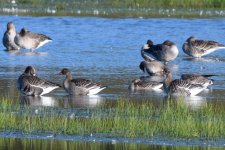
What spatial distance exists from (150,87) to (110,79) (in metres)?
1.39

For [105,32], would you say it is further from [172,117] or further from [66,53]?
[172,117]

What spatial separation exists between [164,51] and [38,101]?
311 inches

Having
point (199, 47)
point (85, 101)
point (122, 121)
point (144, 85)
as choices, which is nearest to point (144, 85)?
point (144, 85)

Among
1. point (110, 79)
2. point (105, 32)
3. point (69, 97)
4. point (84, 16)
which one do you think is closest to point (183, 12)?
point (84, 16)

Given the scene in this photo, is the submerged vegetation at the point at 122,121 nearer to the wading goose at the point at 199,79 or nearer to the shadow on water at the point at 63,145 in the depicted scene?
the shadow on water at the point at 63,145

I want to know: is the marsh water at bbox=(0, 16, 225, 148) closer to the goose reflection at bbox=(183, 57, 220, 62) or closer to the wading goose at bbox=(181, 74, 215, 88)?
the goose reflection at bbox=(183, 57, 220, 62)

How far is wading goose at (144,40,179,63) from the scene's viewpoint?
77.5ft

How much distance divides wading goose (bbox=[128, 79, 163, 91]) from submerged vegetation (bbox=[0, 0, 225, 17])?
20.2 meters

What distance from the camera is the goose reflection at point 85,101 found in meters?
15.9

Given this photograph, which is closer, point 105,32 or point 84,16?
point 105,32

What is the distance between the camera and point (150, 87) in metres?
18.6

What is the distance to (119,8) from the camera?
4194 centimetres

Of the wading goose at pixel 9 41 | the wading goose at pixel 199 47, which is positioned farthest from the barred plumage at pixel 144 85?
the wading goose at pixel 9 41

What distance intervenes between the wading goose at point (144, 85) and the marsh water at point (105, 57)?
10.5 inches
